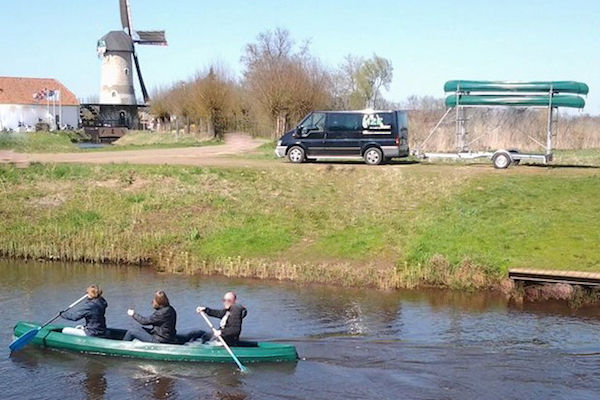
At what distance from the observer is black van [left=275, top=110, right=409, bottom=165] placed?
94.2 ft

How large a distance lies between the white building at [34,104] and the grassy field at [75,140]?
2072 cm

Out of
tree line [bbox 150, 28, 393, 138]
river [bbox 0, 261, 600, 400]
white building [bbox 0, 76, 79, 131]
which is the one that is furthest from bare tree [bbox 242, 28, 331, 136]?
white building [bbox 0, 76, 79, 131]

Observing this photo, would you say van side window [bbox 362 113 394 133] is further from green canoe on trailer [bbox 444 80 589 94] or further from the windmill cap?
the windmill cap

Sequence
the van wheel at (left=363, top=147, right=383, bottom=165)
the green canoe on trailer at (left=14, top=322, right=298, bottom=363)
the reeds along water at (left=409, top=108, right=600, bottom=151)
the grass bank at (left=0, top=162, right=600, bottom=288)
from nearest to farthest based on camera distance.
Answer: the green canoe on trailer at (left=14, top=322, right=298, bottom=363), the grass bank at (left=0, top=162, right=600, bottom=288), the van wheel at (left=363, top=147, right=383, bottom=165), the reeds along water at (left=409, top=108, right=600, bottom=151)

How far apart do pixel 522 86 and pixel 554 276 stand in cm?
1209

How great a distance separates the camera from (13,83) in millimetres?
96250

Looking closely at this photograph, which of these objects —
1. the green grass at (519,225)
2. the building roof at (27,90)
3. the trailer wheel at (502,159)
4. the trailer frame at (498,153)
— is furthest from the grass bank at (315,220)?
the building roof at (27,90)

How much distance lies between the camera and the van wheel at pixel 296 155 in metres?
29.9

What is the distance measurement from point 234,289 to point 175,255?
320 cm

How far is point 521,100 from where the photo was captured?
28000 mm

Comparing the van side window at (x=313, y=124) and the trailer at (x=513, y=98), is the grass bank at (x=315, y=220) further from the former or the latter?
the van side window at (x=313, y=124)

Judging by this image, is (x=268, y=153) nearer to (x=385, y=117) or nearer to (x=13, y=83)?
(x=385, y=117)

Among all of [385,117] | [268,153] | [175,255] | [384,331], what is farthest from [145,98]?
[384,331]

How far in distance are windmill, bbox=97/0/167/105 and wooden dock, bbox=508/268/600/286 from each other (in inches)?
2504
